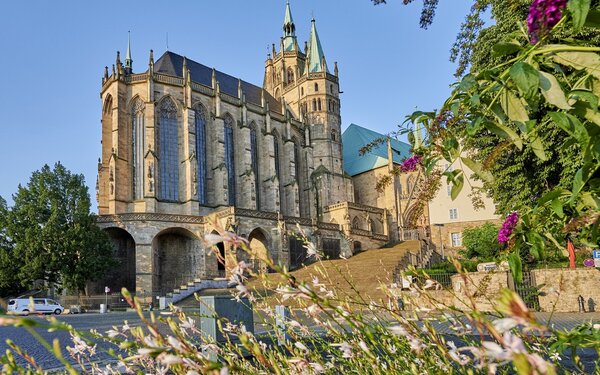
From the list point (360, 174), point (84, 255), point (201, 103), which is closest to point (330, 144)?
point (360, 174)

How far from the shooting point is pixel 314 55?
4928 cm

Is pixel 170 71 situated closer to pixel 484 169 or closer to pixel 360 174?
pixel 360 174

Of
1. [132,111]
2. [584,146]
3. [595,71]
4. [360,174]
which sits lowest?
[584,146]

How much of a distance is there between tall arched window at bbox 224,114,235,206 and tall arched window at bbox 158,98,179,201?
402 centimetres

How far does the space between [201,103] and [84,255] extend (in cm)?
1505

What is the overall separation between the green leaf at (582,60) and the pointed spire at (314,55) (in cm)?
4606

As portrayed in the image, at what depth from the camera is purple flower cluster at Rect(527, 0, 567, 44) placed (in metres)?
1.49

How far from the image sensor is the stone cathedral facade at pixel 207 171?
101 ft

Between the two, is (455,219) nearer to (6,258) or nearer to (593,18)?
(6,258)

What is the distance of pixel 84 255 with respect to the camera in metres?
26.7

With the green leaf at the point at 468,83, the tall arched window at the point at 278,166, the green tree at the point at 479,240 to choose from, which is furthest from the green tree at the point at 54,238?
the green leaf at the point at 468,83

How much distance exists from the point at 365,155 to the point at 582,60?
49.6 metres

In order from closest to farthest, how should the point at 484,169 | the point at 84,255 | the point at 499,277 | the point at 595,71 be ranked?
1. the point at 595,71
2. the point at 484,169
3. the point at 499,277
4. the point at 84,255

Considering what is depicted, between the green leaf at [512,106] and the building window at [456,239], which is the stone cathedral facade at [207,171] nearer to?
the building window at [456,239]
